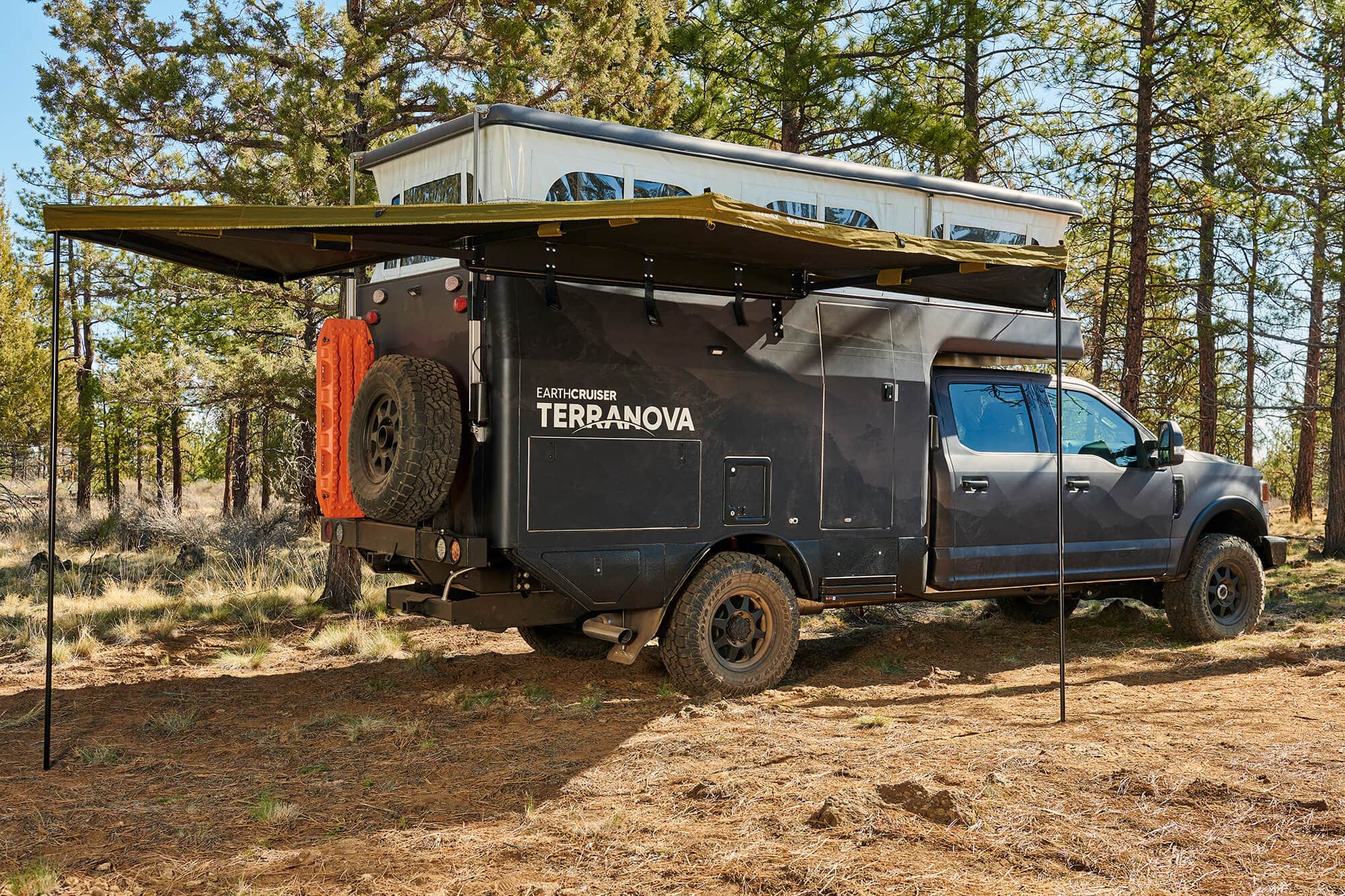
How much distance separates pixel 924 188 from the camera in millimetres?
7816

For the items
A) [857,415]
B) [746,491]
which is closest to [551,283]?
[746,491]

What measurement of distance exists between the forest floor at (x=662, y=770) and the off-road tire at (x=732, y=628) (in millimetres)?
159

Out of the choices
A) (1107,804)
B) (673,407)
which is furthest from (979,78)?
(1107,804)

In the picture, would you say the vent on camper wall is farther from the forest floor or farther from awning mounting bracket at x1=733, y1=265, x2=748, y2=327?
the forest floor

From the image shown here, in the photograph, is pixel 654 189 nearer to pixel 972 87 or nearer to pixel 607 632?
pixel 607 632

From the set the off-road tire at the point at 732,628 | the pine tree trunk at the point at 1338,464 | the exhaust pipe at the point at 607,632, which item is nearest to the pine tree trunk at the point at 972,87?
the pine tree trunk at the point at 1338,464

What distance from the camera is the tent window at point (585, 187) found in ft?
A: 21.2

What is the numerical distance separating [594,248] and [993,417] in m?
3.30

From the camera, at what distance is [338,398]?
6.86 meters

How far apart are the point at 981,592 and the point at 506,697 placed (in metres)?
3.31

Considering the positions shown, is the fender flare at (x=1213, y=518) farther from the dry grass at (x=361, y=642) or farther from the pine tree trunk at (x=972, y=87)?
the pine tree trunk at (x=972, y=87)

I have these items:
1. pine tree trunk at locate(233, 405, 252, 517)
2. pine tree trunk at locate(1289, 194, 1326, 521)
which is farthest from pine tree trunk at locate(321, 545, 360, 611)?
pine tree trunk at locate(1289, 194, 1326, 521)

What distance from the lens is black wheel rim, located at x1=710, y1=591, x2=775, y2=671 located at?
22.8 ft

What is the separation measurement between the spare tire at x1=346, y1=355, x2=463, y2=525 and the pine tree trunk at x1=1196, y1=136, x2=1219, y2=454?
1221cm
